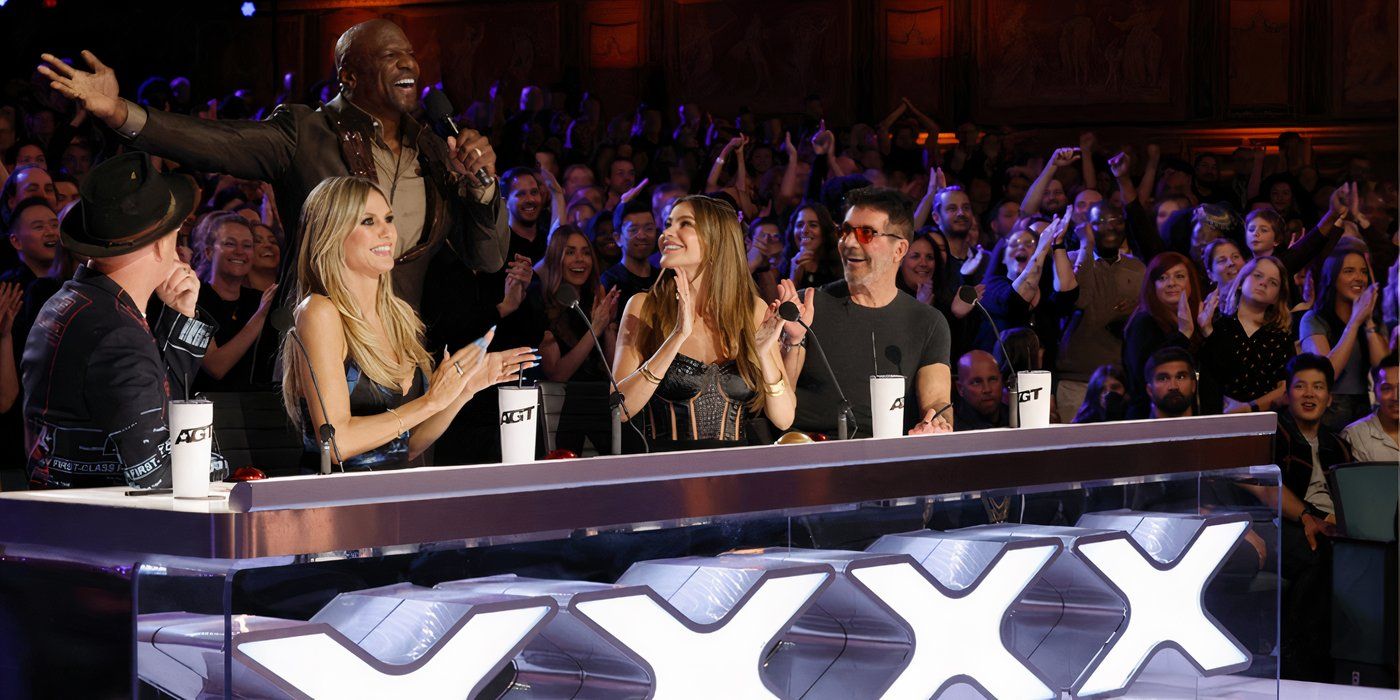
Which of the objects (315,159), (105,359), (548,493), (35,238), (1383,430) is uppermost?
(315,159)

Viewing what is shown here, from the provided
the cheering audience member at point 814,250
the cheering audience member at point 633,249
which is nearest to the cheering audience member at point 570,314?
the cheering audience member at point 633,249

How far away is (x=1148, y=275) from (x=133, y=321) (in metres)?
4.19

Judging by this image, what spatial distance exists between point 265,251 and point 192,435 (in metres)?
2.98

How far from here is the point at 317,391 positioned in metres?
2.81

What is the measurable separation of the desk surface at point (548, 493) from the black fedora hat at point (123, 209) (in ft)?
1.67

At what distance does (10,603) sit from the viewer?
8.11 feet

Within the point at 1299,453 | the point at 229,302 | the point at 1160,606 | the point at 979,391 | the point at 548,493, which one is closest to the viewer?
the point at 548,493

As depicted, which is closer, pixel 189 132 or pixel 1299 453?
pixel 189 132

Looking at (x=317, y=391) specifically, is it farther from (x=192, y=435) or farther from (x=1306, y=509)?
(x=1306, y=509)

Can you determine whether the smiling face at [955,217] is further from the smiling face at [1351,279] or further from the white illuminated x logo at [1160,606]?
the white illuminated x logo at [1160,606]

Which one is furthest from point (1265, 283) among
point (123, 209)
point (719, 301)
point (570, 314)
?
point (123, 209)

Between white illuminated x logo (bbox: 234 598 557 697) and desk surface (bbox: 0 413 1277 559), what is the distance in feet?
0.41

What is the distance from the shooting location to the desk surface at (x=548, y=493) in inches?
91.0

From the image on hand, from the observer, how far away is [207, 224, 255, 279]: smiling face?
16.3 feet
